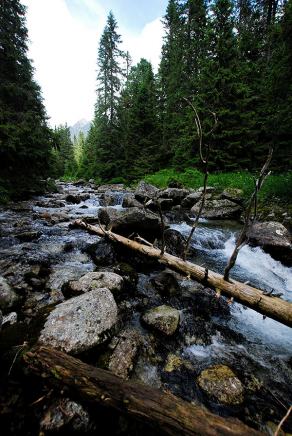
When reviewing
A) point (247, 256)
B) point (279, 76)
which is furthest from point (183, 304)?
point (279, 76)

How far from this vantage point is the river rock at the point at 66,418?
2.30 meters

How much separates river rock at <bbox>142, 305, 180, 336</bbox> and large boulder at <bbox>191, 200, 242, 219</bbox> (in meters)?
7.97

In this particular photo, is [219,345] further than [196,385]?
Yes

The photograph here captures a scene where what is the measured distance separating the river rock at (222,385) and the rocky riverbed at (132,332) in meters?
0.01

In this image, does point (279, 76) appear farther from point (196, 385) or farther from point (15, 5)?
point (15, 5)

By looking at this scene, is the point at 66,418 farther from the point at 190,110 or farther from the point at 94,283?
the point at 190,110

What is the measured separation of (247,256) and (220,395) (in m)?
5.39

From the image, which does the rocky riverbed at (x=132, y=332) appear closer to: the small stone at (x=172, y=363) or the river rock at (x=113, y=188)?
the small stone at (x=172, y=363)

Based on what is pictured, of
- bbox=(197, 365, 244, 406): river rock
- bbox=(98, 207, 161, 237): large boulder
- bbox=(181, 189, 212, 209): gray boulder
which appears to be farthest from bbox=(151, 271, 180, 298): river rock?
bbox=(181, 189, 212, 209): gray boulder

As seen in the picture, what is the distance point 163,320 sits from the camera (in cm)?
400

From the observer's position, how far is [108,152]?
93.7ft

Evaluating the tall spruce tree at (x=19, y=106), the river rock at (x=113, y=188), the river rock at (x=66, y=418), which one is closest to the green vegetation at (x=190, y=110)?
the tall spruce tree at (x=19, y=106)

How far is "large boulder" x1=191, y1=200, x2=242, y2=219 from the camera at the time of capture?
444 inches

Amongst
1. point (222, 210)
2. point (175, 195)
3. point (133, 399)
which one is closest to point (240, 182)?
point (222, 210)
